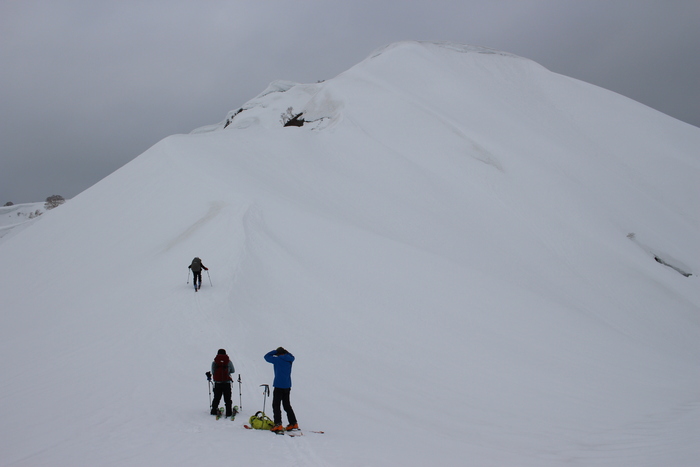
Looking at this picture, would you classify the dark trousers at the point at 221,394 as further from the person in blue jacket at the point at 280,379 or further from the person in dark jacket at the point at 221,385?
the person in blue jacket at the point at 280,379

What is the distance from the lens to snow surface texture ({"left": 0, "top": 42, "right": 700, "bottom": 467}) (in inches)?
310

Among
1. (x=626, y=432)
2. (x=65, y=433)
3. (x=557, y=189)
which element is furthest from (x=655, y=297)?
(x=65, y=433)

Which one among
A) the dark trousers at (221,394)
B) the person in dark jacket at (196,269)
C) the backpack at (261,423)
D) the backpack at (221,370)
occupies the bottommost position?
the backpack at (261,423)

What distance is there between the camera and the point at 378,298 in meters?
15.7

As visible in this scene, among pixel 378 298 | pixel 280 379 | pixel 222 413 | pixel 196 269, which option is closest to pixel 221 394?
pixel 222 413

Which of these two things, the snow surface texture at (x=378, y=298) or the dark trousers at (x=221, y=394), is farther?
the snow surface texture at (x=378, y=298)

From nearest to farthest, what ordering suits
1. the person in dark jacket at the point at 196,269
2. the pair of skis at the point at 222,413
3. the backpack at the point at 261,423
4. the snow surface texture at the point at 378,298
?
the backpack at the point at 261,423 < the pair of skis at the point at 222,413 < the snow surface texture at the point at 378,298 < the person in dark jacket at the point at 196,269

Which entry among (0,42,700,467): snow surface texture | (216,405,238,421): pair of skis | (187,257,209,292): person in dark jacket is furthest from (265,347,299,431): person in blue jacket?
(187,257,209,292): person in dark jacket

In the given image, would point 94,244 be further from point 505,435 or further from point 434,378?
point 505,435

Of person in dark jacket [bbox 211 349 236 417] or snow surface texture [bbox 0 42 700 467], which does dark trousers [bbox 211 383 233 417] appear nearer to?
person in dark jacket [bbox 211 349 236 417]

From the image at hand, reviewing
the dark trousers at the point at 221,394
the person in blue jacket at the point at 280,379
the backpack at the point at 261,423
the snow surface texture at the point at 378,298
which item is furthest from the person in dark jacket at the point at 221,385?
the person in blue jacket at the point at 280,379

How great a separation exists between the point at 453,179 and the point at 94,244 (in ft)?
73.3

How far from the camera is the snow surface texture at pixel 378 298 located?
788cm

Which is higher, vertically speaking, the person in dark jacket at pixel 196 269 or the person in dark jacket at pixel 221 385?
the person in dark jacket at pixel 196 269
